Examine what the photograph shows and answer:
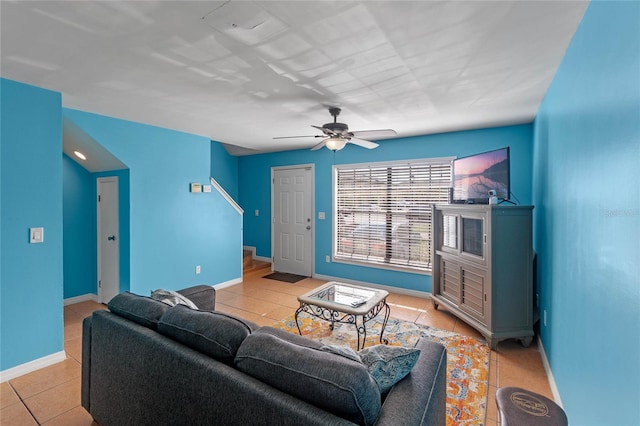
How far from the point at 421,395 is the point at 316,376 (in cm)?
46

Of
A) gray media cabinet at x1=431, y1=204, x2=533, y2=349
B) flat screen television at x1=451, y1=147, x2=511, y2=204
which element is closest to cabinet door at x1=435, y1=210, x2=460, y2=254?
flat screen television at x1=451, y1=147, x2=511, y2=204

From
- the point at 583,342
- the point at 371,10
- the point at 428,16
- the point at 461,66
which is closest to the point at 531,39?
the point at 461,66

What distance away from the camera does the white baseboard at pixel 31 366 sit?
8.07ft

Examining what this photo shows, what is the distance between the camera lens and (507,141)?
13.0ft

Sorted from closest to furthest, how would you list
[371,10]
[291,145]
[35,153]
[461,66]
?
[371,10] → [461,66] → [35,153] → [291,145]

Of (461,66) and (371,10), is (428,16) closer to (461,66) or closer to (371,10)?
(371,10)

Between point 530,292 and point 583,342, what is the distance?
1472 millimetres

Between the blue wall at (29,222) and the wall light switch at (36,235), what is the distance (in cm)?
3

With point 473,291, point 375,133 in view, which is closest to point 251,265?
point 375,133

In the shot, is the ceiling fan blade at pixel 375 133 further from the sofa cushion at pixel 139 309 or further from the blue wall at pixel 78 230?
the blue wall at pixel 78 230

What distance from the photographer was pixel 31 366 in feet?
8.48

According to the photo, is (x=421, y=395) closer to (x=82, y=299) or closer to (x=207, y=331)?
(x=207, y=331)

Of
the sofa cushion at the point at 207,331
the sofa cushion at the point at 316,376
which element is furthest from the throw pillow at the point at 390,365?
the sofa cushion at the point at 207,331

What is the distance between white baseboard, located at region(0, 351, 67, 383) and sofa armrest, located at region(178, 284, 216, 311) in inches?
52.8
